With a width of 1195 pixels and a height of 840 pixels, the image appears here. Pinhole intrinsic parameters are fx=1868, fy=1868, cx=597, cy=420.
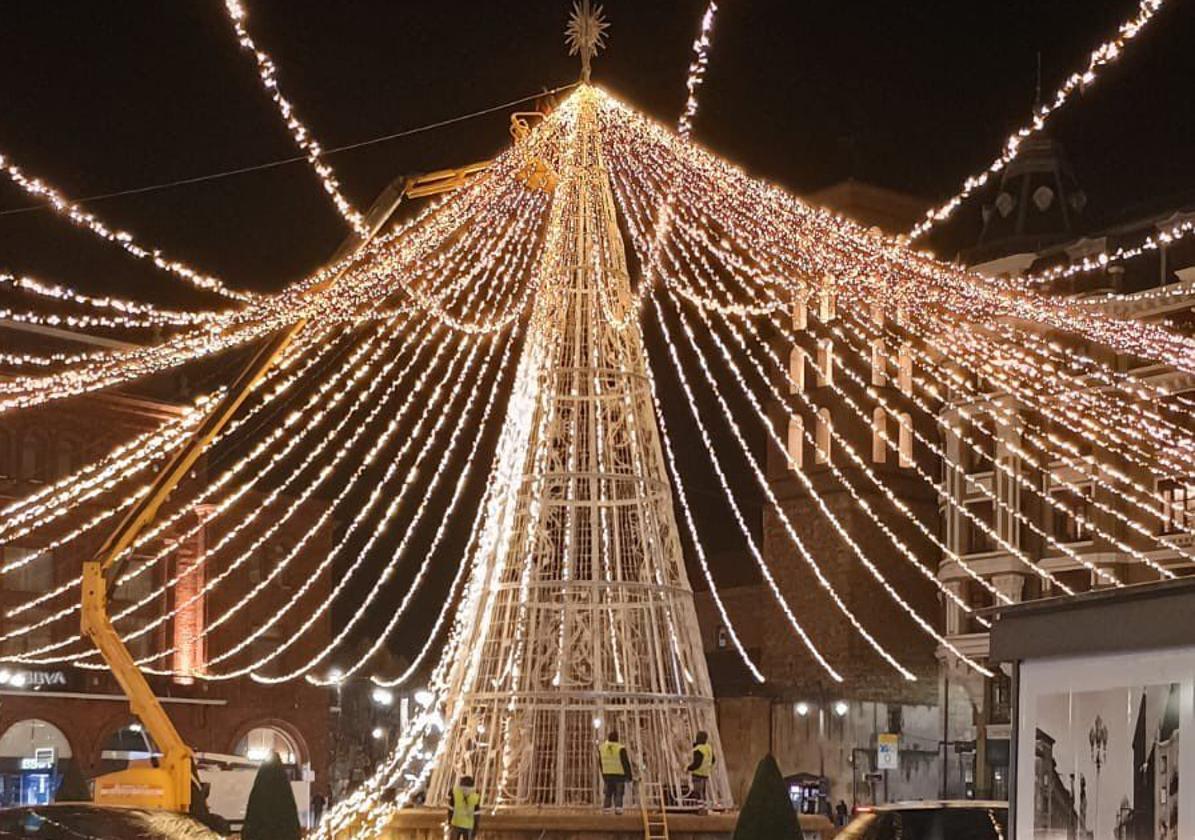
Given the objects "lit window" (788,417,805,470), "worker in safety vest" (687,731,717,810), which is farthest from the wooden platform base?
"lit window" (788,417,805,470)

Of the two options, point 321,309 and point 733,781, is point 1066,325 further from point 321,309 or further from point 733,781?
point 733,781

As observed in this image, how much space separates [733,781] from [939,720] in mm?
6736

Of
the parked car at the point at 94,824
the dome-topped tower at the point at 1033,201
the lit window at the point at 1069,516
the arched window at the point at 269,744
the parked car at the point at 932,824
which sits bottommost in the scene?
the arched window at the point at 269,744

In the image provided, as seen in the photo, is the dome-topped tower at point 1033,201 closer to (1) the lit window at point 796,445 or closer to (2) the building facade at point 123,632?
(1) the lit window at point 796,445

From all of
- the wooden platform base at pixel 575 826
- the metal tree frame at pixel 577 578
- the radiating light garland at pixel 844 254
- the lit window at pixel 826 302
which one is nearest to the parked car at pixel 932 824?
the radiating light garland at pixel 844 254

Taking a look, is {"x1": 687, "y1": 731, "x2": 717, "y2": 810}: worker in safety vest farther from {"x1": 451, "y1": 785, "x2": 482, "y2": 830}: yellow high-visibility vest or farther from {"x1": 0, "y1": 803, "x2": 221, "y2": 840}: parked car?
{"x1": 0, "y1": 803, "x2": 221, "y2": 840}: parked car

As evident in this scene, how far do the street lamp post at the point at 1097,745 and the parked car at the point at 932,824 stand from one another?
4841 millimetres

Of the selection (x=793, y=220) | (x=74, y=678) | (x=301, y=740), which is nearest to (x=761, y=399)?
(x=301, y=740)

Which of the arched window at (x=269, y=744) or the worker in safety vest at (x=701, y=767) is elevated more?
the worker in safety vest at (x=701, y=767)

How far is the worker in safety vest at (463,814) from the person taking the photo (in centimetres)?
2375

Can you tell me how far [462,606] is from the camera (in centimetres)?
2789

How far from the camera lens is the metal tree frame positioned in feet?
84.6

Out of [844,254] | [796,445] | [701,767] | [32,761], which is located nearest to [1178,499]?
[796,445]

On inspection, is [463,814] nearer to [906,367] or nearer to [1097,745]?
[1097,745]
